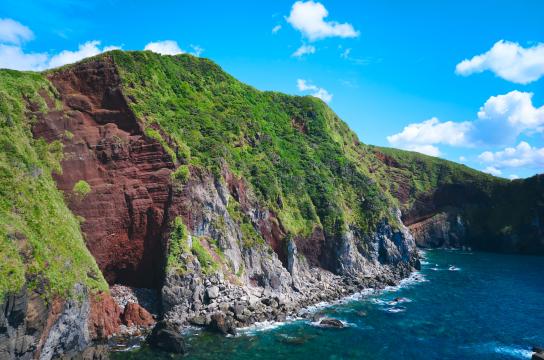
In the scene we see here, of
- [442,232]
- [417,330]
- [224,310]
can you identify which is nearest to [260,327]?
[224,310]

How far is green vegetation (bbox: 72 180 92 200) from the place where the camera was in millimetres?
56812

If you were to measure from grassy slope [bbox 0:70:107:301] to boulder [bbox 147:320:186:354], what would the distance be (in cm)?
977

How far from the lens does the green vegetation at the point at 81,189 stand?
56812 millimetres

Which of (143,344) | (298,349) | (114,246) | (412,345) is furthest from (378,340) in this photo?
(114,246)

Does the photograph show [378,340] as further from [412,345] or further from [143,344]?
[143,344]

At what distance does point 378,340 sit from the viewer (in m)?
52.0

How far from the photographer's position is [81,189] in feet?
187

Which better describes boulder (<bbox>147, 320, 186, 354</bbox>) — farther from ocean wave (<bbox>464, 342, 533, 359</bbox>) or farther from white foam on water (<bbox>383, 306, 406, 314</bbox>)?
ocean wave (<bbox>464, 342, 533, 359</bbox>)

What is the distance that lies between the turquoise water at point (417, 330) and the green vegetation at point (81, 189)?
23801 mm

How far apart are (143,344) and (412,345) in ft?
110

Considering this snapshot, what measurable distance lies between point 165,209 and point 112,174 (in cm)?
972

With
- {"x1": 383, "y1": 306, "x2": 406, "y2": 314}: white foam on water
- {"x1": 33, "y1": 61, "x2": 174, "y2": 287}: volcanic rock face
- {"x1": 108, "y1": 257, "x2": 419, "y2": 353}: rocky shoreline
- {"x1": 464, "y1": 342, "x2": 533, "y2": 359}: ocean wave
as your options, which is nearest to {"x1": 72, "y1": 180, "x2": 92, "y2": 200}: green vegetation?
{"x1": 33, "y1": 61, "x2": 174, "y2": 287}: volcanic rock face

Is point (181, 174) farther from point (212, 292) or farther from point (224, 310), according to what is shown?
point (224, 310)

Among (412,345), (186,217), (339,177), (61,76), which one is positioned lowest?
(412,345)
